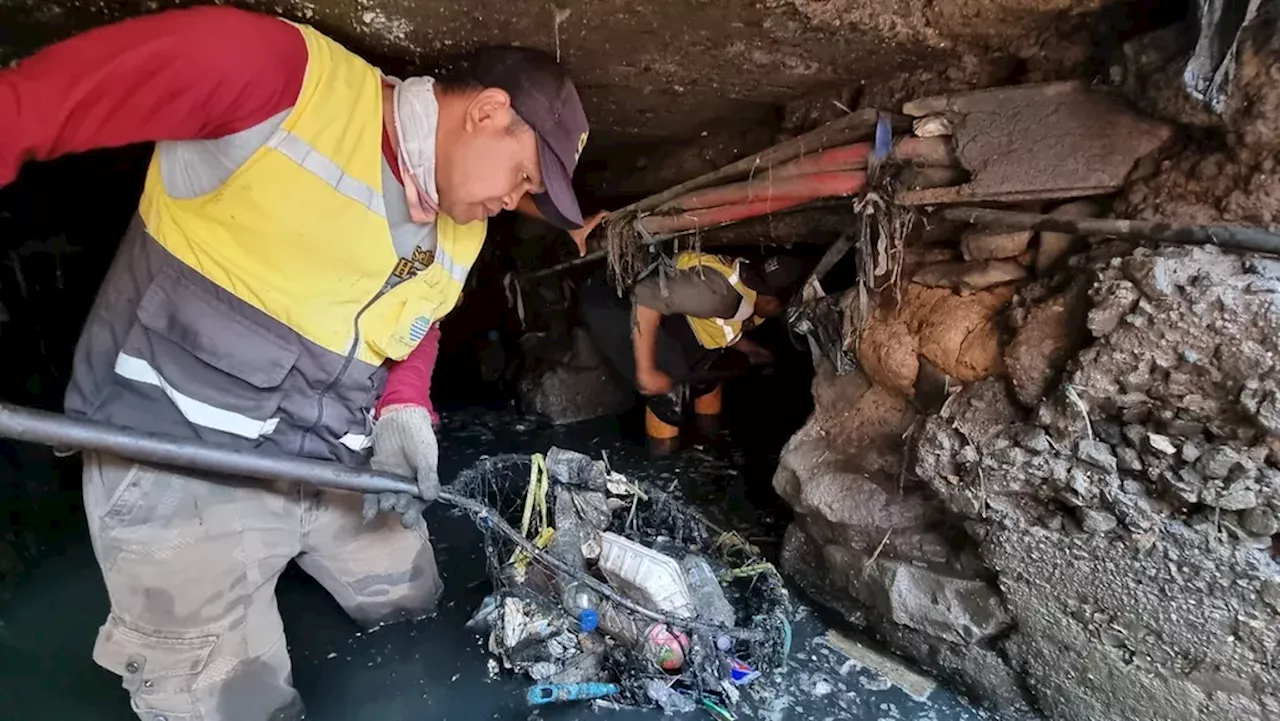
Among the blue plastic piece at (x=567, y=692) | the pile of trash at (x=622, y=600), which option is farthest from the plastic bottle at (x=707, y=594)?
the blue plastic piece at (x=567, y=692)

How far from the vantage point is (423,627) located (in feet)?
7.04

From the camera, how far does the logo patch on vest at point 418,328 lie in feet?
6.03

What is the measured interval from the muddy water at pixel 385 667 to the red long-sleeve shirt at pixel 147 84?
4.39 ft

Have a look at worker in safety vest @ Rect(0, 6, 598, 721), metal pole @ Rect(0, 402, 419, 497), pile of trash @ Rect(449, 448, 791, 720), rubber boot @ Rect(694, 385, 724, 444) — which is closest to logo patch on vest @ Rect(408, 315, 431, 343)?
worker in safety vest @ Rect(0, 6, 598, 721)

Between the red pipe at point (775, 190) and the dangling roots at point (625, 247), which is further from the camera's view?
the dangling roots at point (625, 247)

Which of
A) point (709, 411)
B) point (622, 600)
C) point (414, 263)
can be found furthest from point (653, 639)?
point (709, 411)

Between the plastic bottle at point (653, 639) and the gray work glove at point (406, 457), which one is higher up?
the gray work glove at point (406, 457)

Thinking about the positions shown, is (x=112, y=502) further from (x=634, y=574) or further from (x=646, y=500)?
(x=646, y=500)

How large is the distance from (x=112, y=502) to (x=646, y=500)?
4.51 ft

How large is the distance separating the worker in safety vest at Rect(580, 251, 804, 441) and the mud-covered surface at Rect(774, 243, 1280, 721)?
1.10 meters

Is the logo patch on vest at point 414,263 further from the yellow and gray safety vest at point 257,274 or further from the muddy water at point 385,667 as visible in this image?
the muddy water at point 385,667

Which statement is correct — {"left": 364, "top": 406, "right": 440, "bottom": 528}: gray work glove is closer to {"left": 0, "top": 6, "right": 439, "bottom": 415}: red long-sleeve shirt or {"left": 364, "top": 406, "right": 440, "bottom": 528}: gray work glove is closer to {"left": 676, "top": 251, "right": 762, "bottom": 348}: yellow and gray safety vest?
{"left": 0, "top": 6, "right": 439, "bottom": 415}: red long-sleeve shirt

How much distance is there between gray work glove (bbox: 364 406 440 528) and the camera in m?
1.87

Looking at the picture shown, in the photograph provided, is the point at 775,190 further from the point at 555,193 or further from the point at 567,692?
the point at 567,692
